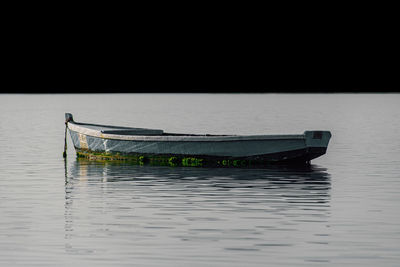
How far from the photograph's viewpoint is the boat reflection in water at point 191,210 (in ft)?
71.7

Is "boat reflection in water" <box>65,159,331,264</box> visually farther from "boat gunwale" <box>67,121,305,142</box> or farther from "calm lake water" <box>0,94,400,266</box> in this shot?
"boat gunwale" <box>67,121,305,142</box>

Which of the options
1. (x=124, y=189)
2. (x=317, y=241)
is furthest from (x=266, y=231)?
(x=124, y=189)

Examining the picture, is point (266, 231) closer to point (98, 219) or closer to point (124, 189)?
point (98, 219)

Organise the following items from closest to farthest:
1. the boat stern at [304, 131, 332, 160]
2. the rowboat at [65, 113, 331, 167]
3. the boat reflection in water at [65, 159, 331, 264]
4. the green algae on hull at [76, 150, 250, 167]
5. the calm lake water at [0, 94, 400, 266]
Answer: the calm lake water at [0, 94, 400, 266], the boat reflection in water at [65, 159, 331, 264], the boat stern at [304, 131, 332, 160], the rowboat at [65, 113, 331, 167], the green algae on hull at [76, 150, 250, 167]

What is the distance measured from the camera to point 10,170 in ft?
140

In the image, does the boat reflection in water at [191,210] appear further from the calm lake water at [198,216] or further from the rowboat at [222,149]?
the rowboat at [222,149]

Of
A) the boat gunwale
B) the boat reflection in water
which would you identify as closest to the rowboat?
the boat gunwale

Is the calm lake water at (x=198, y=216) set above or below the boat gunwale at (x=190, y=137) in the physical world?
below

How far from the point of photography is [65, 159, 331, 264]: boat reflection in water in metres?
21.9

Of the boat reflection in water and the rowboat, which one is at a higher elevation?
the rowboat

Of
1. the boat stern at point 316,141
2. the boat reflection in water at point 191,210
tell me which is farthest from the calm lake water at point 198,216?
the boat stern at point 316,141

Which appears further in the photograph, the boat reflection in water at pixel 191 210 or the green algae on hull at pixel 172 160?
the green algae on hull at pixel 172 160

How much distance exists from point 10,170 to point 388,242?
943 inches

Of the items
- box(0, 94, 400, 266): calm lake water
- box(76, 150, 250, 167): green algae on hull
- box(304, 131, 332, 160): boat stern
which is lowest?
box(0, 94, 400, 266): calm lake water
